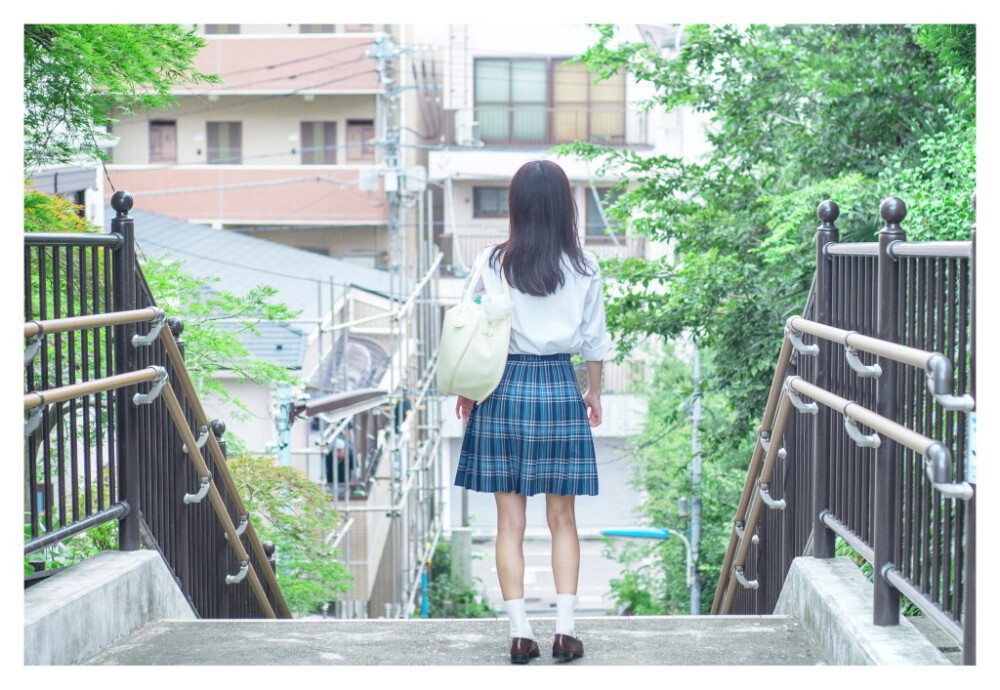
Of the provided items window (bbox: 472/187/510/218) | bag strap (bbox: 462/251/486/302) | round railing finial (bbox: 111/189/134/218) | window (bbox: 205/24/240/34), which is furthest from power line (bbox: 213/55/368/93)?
bag strap (bbox: 462/251/486/302)

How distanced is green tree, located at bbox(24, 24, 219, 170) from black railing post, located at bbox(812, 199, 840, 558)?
101 inches

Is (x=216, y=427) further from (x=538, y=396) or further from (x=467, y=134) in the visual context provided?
(x=467, y=134)

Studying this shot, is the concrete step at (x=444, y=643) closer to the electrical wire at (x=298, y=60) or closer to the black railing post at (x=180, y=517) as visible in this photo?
the black railing post at (x=180, y=517)

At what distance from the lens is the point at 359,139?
23516mm

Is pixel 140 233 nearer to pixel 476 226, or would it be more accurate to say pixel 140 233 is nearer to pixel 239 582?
pixel 476 226

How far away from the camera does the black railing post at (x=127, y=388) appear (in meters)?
3.82

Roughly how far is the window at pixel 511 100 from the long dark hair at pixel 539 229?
20.8 meters

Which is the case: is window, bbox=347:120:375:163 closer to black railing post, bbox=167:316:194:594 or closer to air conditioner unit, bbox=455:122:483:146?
air conditioner unit, bbox=455:122:483:146

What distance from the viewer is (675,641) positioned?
373 centimetres

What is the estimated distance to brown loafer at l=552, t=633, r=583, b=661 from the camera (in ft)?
11.1

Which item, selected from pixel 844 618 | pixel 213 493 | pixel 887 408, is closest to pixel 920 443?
pixel 887 408

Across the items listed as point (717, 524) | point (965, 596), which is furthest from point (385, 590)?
point (965, 596)

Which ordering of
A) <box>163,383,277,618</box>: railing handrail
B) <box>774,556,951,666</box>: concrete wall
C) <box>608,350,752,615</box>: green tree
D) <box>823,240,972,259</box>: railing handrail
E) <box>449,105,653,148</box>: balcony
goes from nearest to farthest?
<box>823,240,972,259</box>: railing handrail < <box>774,556,951,666</box>: concrete wall < <box>163,383,277,618</box>: railing handrail < <box>608,350,752,615</box>: green tree < <box>449,105,653,148</box>: balcony

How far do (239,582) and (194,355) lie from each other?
9.53 ft
